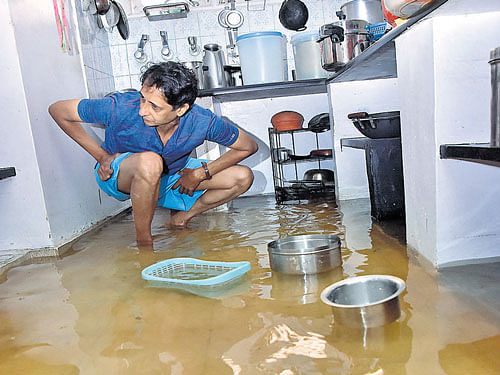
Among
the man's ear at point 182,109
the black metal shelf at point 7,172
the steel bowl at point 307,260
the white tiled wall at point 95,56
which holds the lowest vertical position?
the steel bowl at point 307,260

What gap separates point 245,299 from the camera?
4.82 feet

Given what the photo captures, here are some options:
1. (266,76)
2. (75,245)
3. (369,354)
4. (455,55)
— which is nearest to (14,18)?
(75,245)

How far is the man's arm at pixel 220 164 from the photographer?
2.61 meters

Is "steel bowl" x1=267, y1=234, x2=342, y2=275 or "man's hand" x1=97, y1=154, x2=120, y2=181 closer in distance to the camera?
"steel bowl" x1=267, y1=234, x2=342, y2=275

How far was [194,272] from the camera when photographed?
1.79 m

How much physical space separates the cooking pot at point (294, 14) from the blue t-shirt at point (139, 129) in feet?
5.91

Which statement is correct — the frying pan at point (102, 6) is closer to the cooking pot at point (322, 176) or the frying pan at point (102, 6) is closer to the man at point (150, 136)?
the man at point (150, 136)

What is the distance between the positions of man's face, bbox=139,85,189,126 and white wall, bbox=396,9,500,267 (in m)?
1.04

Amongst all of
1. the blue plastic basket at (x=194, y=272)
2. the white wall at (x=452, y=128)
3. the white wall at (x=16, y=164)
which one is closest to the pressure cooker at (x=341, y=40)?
the white wall at (x=452, y=128)

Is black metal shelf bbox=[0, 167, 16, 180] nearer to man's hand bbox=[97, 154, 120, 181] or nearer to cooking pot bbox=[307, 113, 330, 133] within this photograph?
man's hand bbox=[97, 154, 120, 181]

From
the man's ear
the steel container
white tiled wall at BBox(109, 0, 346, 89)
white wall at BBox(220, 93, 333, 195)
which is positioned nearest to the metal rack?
white wall at BBox(220, 93, 333, 195)

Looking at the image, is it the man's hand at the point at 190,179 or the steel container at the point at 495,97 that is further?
the man's hand at the point at 190,179

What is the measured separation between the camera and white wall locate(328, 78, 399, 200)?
10.7 feet

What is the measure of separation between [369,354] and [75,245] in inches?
78.7
